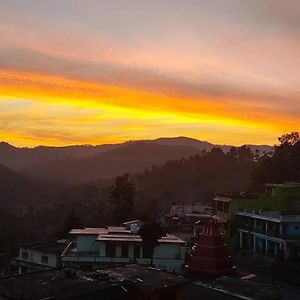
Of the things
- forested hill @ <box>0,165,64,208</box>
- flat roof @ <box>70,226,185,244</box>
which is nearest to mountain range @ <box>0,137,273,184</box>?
forested hill @ <box>0,165,64,208</box>

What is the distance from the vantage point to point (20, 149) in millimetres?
179875

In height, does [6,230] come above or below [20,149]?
below

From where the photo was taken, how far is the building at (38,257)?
3056cm

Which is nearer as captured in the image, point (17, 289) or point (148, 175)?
point (17, 289)

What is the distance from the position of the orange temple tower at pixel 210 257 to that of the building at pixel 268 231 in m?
9.71

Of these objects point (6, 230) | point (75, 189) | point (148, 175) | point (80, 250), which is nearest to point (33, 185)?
point (75, 189)

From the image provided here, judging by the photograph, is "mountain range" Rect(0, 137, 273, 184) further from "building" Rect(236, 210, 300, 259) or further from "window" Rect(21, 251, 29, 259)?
"window" Rect(21, 251, 29, 259)

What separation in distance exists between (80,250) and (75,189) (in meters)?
72.2

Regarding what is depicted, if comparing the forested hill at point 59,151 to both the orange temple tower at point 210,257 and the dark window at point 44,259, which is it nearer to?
the dark window at point 44,259

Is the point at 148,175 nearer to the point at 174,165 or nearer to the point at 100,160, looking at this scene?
the point at 174,165

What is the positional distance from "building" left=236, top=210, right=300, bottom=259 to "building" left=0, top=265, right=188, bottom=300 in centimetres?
1924

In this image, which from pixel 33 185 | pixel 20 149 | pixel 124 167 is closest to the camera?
pixel 33 185

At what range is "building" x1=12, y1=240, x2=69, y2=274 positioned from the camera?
1203 inches

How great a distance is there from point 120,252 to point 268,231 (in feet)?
39.4
